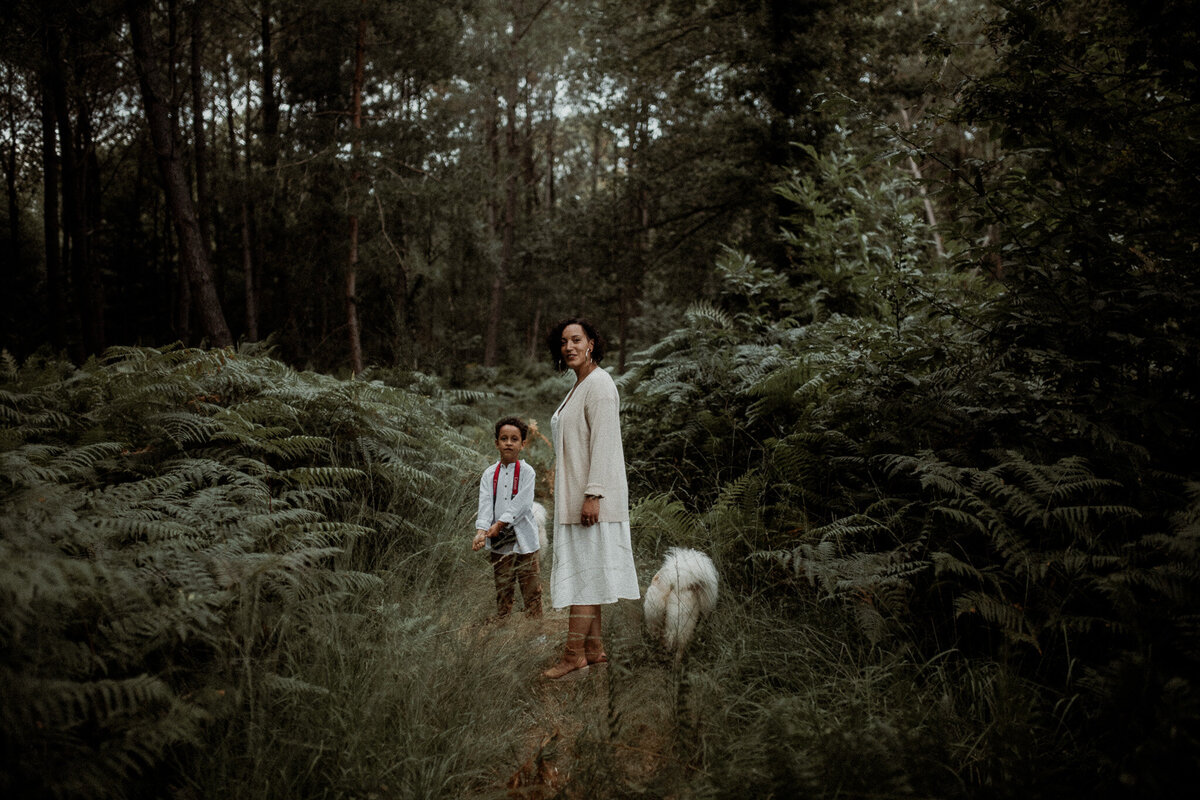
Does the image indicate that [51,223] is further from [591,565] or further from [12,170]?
[591,565]

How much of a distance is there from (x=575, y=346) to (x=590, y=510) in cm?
106

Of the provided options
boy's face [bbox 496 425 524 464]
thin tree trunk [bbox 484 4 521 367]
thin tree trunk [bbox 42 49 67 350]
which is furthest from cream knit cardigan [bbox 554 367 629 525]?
thin tree trunk [bbox 484 4 521 367]

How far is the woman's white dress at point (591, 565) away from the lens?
384 centimetres

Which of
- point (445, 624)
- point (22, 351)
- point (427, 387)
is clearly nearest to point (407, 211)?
point (427, 387)

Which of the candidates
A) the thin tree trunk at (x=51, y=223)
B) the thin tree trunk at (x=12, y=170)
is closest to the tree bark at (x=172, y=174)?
the thin tree trunk at (x=51, y=223)

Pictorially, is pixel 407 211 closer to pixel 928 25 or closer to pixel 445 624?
pixel 928 25

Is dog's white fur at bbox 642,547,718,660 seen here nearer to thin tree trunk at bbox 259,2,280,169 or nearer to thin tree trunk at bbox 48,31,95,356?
thin tree trunk at bbox 48,31,95,356

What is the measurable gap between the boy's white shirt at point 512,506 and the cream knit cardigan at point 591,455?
1.97ft

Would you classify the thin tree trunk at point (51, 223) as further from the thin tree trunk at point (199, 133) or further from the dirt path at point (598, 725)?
the dirt path at point (598, 725)

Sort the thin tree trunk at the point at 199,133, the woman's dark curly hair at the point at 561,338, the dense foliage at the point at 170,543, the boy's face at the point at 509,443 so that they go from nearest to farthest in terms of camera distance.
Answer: the dense foliage at the point at 170,543
the woman's dark curly hair at the point at 561,338
the boy's face at the point at 509,443
the thin tree trunk at the point at 199,133

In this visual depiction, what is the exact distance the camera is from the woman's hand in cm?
374

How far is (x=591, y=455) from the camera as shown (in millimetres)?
3848

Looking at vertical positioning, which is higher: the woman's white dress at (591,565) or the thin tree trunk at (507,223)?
the thin tree trunk at (507,223)

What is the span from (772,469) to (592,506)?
224 cm
